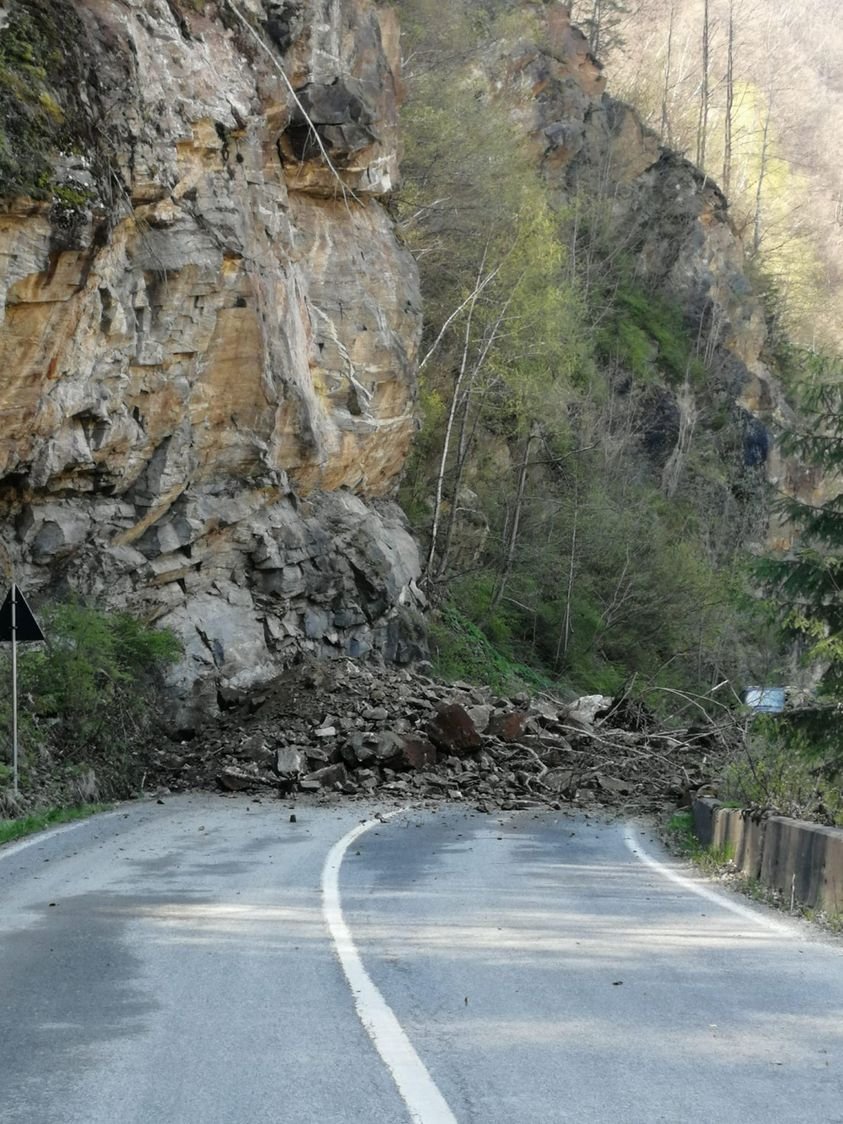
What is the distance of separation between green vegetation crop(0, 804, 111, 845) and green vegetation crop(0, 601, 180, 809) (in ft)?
3.12

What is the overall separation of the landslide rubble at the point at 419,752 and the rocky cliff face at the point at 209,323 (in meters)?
1.93

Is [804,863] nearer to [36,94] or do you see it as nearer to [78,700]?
[78,700]

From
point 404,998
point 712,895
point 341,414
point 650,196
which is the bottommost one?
point 712,895

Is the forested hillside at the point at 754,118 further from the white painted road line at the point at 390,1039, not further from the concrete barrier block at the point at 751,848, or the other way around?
the white painted road line at the point at 390,1039

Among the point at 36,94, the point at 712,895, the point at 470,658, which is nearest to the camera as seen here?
the point at 712,895

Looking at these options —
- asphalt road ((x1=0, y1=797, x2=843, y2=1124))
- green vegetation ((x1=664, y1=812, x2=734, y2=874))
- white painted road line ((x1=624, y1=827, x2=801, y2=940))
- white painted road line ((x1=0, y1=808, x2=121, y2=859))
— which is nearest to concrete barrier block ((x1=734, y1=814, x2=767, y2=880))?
green vegetation ((x1=664, y1=812, x2=734, y2=874))

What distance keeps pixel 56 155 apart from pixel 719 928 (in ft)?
47.0

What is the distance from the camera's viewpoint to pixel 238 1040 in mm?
5441

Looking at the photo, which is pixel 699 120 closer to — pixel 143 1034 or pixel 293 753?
pixel 293 753

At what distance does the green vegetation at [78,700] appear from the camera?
17.9m

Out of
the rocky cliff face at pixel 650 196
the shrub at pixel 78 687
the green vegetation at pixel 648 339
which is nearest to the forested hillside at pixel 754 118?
the rocky cliff face at pixel 650 196

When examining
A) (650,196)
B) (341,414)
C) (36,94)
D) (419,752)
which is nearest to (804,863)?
(419,752)

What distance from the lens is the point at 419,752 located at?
20.4 m

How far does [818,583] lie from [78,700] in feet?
35.4
